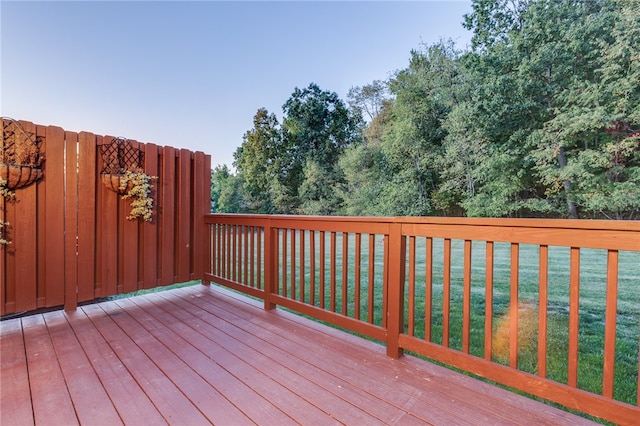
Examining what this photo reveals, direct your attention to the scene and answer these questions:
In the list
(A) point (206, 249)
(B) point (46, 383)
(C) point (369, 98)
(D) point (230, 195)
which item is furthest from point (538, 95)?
(D) point (230, 195)

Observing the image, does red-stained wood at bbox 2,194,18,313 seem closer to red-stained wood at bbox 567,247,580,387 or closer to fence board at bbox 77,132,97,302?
fence board at bbox 77,132,97,302

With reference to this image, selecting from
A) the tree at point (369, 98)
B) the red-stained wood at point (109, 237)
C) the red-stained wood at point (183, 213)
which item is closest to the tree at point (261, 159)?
the tree at point (369, 98)

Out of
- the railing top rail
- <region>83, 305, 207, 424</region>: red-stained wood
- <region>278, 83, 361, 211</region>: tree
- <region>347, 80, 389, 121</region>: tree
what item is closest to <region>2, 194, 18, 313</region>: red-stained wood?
<region>83, 305, 207, 424</region>: red-stained wood

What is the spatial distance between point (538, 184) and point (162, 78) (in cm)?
1331

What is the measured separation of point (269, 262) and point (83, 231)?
1.67m

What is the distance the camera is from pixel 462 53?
1338 cm

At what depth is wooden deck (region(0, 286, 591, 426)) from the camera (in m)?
1.31

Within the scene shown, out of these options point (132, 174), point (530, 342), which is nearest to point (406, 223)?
point (530, 342)

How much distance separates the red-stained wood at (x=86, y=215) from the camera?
102 inches

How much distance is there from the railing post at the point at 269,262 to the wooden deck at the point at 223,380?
0.34m

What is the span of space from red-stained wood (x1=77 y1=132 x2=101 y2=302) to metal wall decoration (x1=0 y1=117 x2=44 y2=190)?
1.01 ft

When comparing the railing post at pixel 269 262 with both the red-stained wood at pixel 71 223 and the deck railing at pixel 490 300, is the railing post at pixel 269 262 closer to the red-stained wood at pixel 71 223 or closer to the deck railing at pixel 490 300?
the deck railing at pixel 490 300

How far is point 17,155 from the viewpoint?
7.35 ft

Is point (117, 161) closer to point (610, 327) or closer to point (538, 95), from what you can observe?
point (610, 327)
